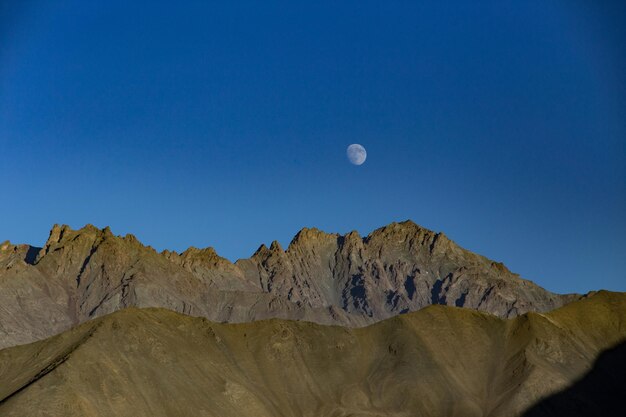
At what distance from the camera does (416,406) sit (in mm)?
147500

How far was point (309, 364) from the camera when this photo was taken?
15838 centimetres

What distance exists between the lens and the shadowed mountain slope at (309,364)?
5030 inches

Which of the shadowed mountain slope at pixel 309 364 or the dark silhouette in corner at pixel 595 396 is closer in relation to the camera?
the shadowed mountain slope at pixel 309 364

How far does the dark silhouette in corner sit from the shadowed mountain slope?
131cm

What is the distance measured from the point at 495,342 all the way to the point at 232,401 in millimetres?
53454

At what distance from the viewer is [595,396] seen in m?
152

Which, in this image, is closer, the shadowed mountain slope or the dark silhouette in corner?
the shadowed mountain slope

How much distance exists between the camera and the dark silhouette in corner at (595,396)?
146500mm

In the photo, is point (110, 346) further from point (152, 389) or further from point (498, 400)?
Answer: point (498, 400)

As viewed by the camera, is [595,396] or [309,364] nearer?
[595,396]

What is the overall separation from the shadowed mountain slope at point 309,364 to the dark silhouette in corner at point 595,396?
131 centimetres

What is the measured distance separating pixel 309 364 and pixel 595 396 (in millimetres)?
47853

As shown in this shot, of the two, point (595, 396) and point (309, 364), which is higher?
point (309, 364)

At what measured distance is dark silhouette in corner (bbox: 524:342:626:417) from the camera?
146500 millimetres
